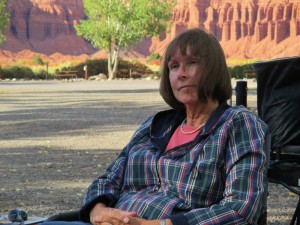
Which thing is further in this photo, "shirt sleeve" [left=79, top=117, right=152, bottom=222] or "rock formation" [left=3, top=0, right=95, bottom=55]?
"rock formation" [left=3, top=0, right=95, bottom=55]

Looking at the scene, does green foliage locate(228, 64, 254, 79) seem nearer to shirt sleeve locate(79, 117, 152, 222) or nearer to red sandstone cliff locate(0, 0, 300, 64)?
shirt sleeve locate(79, 117, 152, 222)

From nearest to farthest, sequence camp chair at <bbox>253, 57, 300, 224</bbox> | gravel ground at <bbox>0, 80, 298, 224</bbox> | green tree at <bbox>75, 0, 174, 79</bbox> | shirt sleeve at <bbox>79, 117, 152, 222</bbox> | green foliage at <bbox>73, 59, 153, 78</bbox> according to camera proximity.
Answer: shirt sleeve at <bbox>79, 117, 152, 222</bbox> < camp chair at <bbox>253, 57, 300, 224</bbox> < gravel ground at <bbox>0, 80, 298, 224</bbox> < green tree at <bbox>75, 0, 174, 79</bbox> < green foliage at <bbox>73, 59, 153, 78</bbox>

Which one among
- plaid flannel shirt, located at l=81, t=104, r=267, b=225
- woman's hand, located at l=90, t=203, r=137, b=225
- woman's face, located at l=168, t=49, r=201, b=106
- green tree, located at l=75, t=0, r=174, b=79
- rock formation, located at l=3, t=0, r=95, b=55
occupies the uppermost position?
woman's face, located at l=168, t=49, r=201, b=106

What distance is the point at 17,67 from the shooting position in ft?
210

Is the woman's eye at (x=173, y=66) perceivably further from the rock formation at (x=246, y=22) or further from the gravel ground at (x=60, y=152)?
the rock formation at (x=246, y=22)

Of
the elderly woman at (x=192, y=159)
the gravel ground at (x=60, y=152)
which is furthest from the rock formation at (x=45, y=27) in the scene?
the elderly woman at (x=192, y=159)

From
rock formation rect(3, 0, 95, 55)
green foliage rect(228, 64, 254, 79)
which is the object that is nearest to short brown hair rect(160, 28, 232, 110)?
green foliage rect(228, 64, 254, 79)

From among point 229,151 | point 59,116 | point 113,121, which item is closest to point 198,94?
point 229,151

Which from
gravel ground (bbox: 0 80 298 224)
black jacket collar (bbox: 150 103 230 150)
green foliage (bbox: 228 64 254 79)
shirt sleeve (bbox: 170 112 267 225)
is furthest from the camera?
green foliage (bbox: 228 64 254 79)

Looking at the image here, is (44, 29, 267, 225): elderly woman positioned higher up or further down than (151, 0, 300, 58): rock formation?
higher up

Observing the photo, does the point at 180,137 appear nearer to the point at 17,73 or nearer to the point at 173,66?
the point at 173,66

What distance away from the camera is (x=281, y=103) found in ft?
16.1

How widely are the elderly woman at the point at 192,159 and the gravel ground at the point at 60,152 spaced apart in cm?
352

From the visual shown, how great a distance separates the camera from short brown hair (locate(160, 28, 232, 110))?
3.23m
